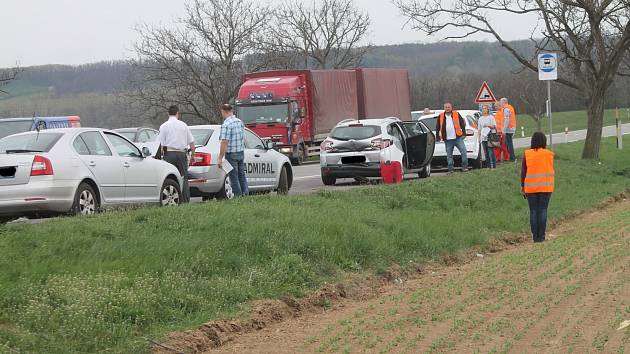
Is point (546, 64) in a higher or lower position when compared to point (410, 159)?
higher

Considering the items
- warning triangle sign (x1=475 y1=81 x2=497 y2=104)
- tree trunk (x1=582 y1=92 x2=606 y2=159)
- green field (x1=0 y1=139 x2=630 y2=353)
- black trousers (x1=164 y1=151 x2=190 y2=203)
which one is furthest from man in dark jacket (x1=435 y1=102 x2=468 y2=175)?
black trousers (x1=164 y1=151 x2=190 y2=203)

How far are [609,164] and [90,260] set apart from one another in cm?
2186

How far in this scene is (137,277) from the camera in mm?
8883

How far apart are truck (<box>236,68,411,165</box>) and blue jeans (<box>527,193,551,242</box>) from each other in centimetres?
2067

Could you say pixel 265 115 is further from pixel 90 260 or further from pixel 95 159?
pixel 90 260

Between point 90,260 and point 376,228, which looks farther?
point 376,228

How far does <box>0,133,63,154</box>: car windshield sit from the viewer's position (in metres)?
13.1

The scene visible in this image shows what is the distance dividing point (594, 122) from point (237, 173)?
15114mm

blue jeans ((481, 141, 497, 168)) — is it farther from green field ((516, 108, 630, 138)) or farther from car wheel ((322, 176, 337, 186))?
green field ((516, 108, 630, 138))

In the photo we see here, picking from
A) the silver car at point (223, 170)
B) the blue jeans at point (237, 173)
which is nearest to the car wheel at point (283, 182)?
the silver car at point (223, 170)

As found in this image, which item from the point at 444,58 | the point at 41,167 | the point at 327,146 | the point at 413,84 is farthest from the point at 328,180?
the point at 444,58

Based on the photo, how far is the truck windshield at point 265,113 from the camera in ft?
118

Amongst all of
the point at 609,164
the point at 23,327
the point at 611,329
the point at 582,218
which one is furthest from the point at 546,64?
the point at 23,327

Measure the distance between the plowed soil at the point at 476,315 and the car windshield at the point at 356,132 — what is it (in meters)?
10.2
